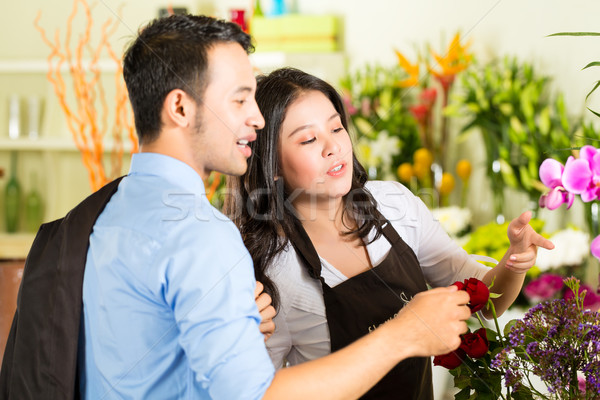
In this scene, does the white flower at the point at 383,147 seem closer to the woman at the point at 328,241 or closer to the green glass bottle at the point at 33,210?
the woman at the point at 328,241

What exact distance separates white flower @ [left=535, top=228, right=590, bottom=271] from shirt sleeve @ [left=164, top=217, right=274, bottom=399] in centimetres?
190

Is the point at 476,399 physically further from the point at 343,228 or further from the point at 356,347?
the point at 343,228

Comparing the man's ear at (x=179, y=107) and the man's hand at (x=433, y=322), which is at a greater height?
the man's ear at (x=179, y=107)

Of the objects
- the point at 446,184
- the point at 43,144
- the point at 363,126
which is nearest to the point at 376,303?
the point at 446,184

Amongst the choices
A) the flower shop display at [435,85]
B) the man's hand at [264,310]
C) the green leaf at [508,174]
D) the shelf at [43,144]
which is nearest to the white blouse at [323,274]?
the man's hand at [264,310]

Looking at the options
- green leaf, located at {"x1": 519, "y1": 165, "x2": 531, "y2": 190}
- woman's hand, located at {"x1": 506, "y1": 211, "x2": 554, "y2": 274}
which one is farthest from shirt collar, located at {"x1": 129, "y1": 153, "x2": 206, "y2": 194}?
green leaf, located at {"x1": 519, "y1": 165, "x2": 531, "y2": 190}

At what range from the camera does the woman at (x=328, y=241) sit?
1.41 metres

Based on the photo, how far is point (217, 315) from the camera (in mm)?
849

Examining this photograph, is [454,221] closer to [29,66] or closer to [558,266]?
[558,266]

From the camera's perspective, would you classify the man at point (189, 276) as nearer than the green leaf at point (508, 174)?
Yes

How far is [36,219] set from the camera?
4613 mm

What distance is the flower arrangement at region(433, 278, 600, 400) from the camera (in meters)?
0.93

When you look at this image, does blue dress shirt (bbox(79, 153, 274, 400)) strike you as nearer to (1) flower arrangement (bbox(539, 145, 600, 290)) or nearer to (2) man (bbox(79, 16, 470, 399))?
(2) man (bbox(79, 16, 470, 399))

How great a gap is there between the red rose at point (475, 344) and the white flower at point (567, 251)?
1.58 m
